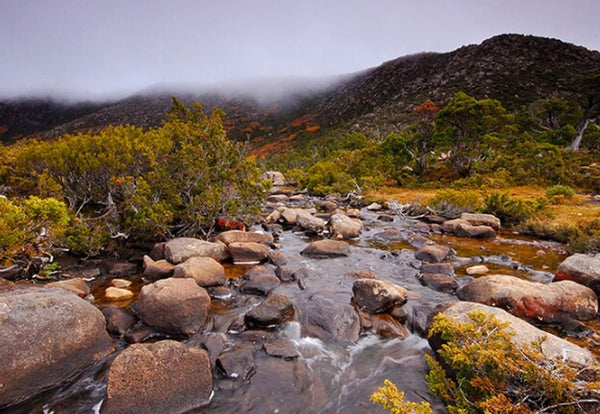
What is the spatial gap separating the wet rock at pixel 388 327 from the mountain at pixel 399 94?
4336 centimetres

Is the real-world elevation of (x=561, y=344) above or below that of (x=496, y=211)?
above

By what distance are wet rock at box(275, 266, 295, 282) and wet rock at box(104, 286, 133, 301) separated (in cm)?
446

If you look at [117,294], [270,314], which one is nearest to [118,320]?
[117,294]

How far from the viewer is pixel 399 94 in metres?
89.6

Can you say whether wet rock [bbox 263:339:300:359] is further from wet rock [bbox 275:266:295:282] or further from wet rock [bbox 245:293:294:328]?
wet rock [bbox 275:266:295:282]

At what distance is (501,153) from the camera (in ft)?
103

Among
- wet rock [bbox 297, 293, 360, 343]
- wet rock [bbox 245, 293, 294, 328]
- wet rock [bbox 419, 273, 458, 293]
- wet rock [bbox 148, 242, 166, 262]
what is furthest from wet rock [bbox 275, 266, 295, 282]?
wet rock [bbox 148, 242, 166, 262]

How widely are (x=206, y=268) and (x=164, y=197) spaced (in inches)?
210

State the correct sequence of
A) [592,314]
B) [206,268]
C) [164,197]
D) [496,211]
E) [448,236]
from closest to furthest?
1. [592,314]
2. [206,268]
3. [164,197]
4. [448,236]
5. [496,211]

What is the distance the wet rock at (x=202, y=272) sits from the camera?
9492 millimetres

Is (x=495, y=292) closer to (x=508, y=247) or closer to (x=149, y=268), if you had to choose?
(x=508, y=247)

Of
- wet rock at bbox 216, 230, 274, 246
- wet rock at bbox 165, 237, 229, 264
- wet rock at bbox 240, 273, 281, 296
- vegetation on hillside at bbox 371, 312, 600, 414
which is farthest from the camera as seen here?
wet rock at bbox 216, 230, 274, 246

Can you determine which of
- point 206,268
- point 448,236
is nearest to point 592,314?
point 448,236

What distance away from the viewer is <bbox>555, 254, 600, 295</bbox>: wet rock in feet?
27.7
